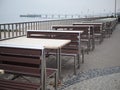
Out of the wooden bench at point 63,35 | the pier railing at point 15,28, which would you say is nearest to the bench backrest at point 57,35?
the wooden bench at point 63,35

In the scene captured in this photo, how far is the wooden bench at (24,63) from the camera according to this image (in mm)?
2818

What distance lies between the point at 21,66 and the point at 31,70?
0.15 metres

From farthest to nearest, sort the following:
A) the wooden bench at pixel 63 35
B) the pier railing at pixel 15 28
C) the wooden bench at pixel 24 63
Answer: the pier railing at pixel 15 28
the wooden bench at pixel 63 35
the wooden bench at pixel 24 63

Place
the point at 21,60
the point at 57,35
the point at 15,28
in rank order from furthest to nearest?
the point at 15,28 < the point at 57,35 < the point at 21,60

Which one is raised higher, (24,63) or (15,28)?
(15,28)

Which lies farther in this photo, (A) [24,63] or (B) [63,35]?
(B) [63,35]

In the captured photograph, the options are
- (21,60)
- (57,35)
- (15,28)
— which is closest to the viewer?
(21,60)

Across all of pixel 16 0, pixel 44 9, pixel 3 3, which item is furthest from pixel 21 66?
pixel 44 9

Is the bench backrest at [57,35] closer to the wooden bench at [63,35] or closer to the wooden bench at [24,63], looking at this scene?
the wooden bench at [63,35]

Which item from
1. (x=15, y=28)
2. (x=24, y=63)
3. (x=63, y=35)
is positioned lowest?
(x=24, y=63)

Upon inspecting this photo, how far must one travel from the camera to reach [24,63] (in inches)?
115

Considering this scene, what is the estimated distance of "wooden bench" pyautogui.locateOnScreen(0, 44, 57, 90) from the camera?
282cm

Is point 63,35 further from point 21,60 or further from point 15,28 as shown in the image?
point 21,60

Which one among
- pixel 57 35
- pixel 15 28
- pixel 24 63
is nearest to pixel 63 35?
pixel 57 35
